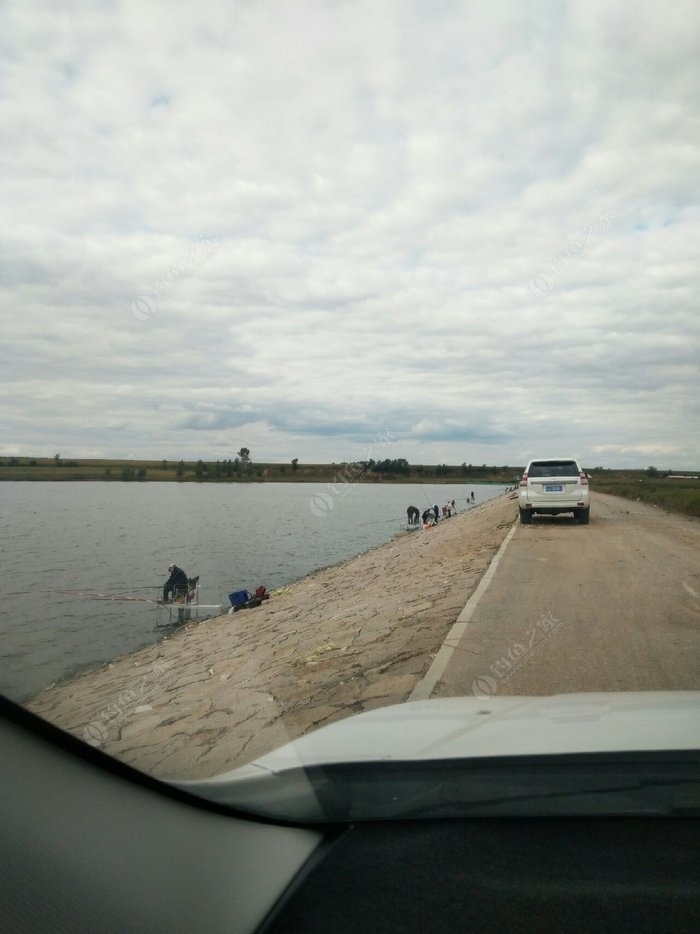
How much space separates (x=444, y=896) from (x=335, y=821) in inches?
24.1

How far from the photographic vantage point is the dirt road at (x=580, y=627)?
21.6ft

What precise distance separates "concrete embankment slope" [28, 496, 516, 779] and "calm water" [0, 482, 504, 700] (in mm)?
739

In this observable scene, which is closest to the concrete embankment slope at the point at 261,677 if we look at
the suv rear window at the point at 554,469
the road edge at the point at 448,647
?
the road edge at the point at 448,647

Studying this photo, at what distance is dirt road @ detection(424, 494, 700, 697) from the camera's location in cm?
659

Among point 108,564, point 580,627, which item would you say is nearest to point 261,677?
point 580,627

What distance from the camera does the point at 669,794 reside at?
2.64 metres

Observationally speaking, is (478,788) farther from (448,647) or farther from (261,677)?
(261,677)

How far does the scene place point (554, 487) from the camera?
2209cm

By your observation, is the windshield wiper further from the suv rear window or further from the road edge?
the suv rear window

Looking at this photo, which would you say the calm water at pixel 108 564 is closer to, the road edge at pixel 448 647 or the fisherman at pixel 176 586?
the fisherman at pixel 176 586

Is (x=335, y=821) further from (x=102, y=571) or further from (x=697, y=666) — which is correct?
(x=102, y=571)

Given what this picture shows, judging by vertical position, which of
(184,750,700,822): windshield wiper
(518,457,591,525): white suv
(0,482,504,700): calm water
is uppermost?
(518,457,591,525): white suv

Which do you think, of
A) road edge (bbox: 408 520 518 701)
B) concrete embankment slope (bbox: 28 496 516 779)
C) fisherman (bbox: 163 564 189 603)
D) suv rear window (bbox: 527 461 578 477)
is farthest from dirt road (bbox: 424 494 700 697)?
fisherman (bbox: 163 564 189 603)

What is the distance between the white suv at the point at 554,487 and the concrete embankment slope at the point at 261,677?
6248 millimetres
